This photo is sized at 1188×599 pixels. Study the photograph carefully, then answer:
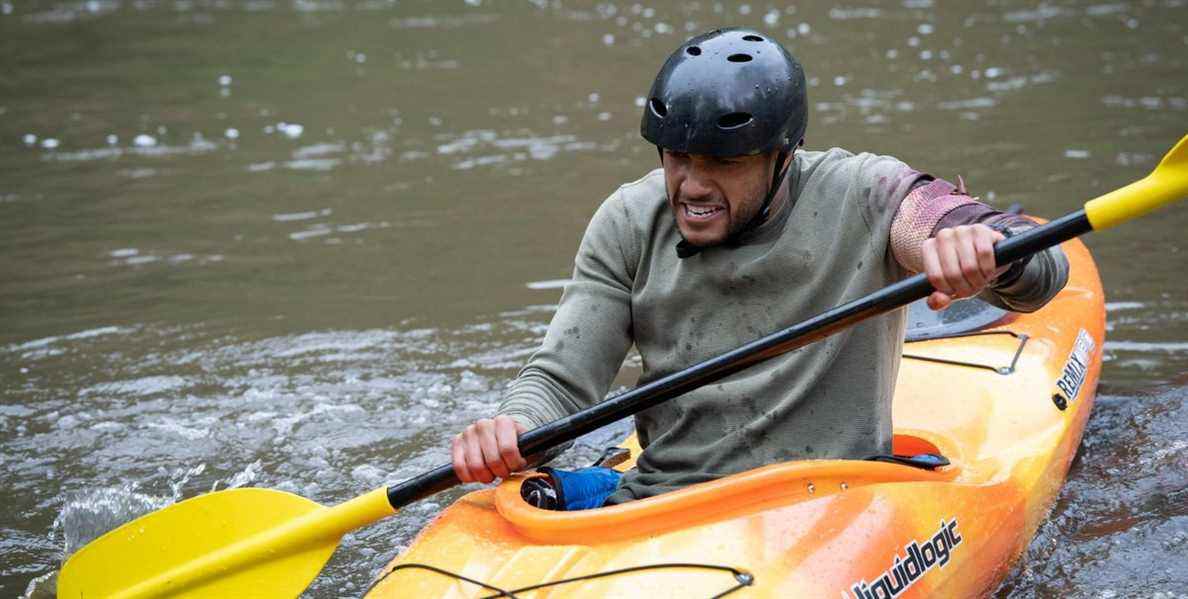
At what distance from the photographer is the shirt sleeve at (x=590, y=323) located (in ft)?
10.9

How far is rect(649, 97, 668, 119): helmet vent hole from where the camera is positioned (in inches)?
123

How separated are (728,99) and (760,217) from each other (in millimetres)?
295

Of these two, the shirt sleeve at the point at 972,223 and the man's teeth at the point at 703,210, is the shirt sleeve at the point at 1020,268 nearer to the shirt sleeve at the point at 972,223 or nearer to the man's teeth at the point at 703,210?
the shirt sleeve at the point at 972,223

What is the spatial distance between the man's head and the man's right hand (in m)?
0.61

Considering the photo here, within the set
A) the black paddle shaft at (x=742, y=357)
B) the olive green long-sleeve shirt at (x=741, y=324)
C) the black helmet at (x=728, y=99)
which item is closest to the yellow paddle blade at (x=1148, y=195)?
the black paddle shaft at (x=742, y=357)

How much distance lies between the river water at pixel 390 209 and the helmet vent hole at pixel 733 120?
1.55 metres

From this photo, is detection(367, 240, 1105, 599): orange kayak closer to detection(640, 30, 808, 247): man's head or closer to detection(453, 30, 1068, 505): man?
detection(453, 30, 1068, 505): man

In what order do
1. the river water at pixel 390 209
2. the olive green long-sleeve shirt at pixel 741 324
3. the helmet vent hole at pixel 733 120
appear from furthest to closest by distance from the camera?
the river water at pixel 390 209, the olive green long-sleeve shirt at pixel 741 324, the helmet vent hole at pixel 733 120

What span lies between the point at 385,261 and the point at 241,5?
365 inches

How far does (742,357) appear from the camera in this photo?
3023mm

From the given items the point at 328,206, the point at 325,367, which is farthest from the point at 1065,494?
the point at 328,206

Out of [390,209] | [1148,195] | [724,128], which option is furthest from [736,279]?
[390,209]

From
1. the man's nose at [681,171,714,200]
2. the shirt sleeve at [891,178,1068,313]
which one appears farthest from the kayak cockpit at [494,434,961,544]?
the man's nose at [681,171,714,200]

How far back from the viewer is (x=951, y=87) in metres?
10.5
